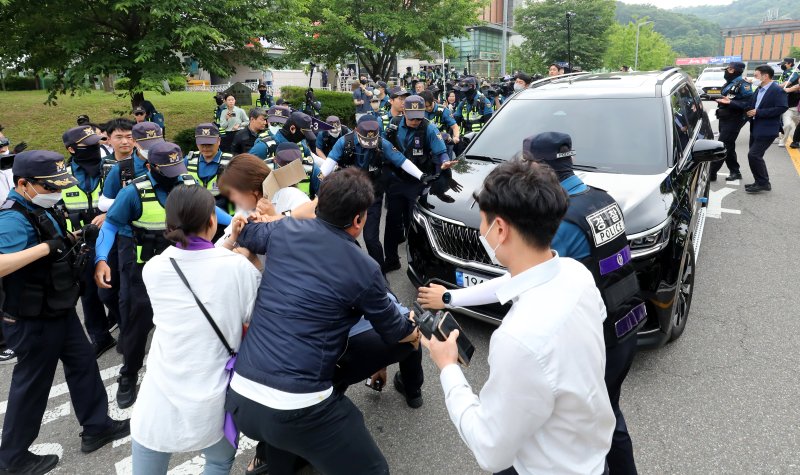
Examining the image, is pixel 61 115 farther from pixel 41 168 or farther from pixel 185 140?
pixel 41 168

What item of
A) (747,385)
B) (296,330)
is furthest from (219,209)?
(747,385)

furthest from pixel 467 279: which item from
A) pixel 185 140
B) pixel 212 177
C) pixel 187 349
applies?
pixel 185 140

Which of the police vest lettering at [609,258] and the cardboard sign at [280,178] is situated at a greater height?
the cardboard sign at [280,178]

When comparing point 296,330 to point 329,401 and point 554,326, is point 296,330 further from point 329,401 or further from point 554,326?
point 554,326

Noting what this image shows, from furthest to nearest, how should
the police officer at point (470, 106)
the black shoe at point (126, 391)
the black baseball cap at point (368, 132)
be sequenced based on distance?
the police officer at point (470, 106), the black baseball cap at point (368, 132), the black shoe at point (126, 391)

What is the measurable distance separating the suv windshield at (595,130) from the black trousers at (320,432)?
293cm

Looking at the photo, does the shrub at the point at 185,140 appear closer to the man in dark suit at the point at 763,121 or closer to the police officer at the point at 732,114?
the police officer at the point at 732,114

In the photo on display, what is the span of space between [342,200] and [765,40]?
448ft

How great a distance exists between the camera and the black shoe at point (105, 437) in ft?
9.70

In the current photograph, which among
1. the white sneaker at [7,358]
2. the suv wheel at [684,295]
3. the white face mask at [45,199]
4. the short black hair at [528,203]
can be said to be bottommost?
the white sneaker at [7,358]

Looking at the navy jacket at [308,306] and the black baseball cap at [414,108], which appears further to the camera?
the black baseball cap at [414,108]

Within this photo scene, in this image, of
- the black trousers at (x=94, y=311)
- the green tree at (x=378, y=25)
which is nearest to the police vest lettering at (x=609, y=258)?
the black trousers at (x=94, y=311)

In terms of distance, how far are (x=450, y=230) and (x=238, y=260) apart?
191 centimetres

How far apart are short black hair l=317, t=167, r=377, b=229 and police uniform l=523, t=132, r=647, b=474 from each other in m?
0.87
